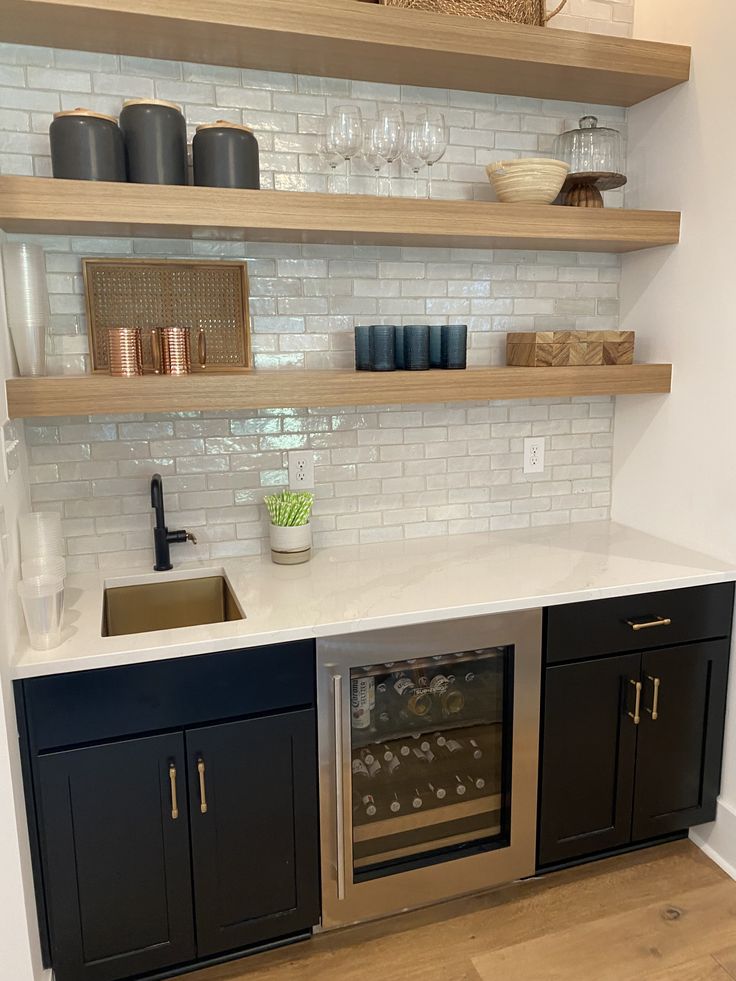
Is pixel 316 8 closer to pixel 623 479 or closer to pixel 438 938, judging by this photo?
pixel 623 479

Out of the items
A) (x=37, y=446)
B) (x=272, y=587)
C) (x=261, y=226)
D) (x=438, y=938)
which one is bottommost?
(x=438, y=938)

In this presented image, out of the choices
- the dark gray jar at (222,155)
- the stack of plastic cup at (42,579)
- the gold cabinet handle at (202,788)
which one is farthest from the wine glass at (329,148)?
the gold cabinet handle at (202,788)

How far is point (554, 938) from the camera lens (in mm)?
2082

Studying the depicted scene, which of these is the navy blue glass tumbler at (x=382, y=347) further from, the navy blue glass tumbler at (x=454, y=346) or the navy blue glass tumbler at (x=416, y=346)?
the navy blue glass tumbler at (x=454, y=346)

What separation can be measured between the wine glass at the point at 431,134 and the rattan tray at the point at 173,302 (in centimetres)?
61

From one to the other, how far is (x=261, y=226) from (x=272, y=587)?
38.0 inches

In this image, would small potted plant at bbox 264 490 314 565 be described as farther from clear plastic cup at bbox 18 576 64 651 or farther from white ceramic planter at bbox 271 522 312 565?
clear plastic cup at bbox 18 576 64 651

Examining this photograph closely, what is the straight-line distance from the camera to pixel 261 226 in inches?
76.9

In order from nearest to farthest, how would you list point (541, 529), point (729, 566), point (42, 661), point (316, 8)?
point (42, 661) < point (316, 8) < point (729, 566) < point (541, 529)

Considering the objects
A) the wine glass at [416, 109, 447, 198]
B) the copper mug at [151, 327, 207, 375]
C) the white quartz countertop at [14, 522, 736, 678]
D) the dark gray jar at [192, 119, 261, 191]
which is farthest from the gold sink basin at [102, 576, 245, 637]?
the wine glass at [416, 109, 447, 198]

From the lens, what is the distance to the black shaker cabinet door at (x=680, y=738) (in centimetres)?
225

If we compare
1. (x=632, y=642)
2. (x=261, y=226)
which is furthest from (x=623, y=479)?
(x=261, y=226)

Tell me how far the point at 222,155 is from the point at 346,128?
35 cm

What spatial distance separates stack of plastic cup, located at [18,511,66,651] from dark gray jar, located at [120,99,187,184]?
89 centimetres
